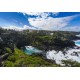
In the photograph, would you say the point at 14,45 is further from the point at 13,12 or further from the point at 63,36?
the point at 63,36

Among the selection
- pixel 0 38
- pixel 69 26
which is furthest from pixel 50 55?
pixel 0 38

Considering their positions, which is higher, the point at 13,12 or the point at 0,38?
the point at 13,12
